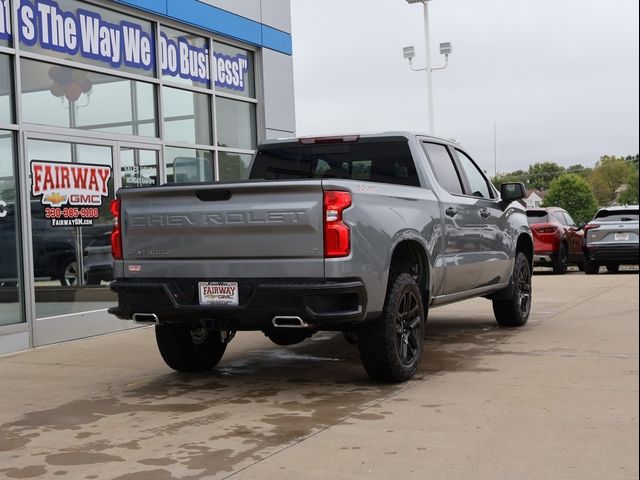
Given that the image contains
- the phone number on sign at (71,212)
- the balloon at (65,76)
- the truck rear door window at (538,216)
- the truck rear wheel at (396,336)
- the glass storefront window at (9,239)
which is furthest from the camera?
the truck rear door window at (538,216)

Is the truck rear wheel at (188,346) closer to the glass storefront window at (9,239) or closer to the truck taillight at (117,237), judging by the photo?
the truck taillight at (117,237)

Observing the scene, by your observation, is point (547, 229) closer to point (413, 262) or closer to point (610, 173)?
point (413, 262)

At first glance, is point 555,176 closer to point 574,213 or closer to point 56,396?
point 574,213

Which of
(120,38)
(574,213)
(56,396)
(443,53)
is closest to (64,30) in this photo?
(120,38)

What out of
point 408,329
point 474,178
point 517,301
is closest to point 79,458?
point 408,329

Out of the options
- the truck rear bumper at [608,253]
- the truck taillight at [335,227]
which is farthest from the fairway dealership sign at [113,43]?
the truck rear bumper at [608,253]

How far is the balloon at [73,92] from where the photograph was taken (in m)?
9.61

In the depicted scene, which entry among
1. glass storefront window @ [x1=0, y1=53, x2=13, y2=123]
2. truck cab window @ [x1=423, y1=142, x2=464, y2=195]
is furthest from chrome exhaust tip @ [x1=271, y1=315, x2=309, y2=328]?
glass storefront window @ [x1=0, y1=53, x2=13, y2=123]

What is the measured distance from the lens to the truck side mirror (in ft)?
28.7

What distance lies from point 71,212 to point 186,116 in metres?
2.72

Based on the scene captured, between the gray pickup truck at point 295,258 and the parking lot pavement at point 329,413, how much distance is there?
0.47m

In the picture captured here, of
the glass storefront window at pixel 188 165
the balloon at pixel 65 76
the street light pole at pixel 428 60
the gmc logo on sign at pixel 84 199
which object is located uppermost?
the street light pole at pixel 428 60

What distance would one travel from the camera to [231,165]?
1253 cm

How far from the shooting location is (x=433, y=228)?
6.93 meters
